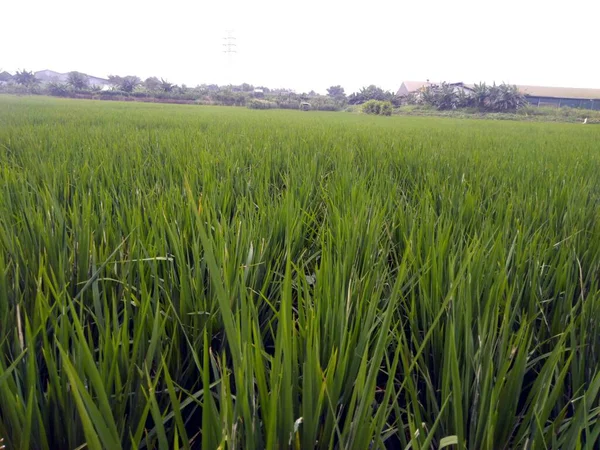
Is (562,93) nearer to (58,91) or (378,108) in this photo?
(378,108)

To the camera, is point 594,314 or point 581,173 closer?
point 594,314

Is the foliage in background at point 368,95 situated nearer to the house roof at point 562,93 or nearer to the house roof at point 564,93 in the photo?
the house roof at point 562,93

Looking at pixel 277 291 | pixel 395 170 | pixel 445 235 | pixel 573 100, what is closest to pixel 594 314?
pixel 445 235

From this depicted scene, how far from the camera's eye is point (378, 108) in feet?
76.5

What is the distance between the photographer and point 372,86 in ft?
115

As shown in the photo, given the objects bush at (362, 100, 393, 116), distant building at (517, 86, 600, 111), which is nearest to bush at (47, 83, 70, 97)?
bush at (362, 100, 393, 116)

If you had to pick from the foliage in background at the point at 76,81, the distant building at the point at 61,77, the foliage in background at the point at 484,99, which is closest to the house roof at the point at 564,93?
the foliage in background at the point at 484,99

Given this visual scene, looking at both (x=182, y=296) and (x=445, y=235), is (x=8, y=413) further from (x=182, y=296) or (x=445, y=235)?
(x=445, y=235)

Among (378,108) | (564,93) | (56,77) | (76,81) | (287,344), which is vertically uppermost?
(56,77)

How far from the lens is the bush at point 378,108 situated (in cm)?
2225

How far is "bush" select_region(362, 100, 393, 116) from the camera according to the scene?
73.0 ft

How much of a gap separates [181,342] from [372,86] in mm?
37172

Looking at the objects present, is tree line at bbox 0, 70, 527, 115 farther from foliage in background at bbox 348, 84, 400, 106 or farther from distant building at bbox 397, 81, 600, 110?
distant building at bbox 397, 81, 600, 110

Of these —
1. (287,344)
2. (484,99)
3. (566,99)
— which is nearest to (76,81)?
(484,99)
